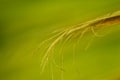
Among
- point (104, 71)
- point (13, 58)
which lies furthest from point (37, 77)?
point (104, 71)

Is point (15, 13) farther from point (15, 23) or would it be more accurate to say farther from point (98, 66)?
point (98, 66)

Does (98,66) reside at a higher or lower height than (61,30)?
lower

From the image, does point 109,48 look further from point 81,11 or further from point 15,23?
point 15,23

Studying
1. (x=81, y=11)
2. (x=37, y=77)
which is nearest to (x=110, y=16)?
(x=81, y=11)

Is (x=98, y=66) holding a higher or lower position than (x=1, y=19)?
lower

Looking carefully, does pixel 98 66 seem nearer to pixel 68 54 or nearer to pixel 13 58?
pixel 68 54
